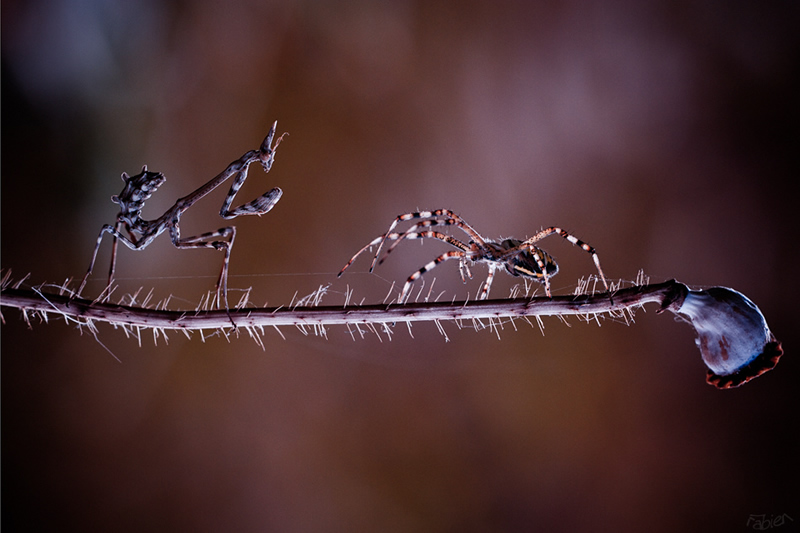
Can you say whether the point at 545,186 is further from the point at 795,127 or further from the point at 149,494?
the point at 149,494

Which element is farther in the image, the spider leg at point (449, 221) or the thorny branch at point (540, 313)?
the spider leg at point (449, 221)

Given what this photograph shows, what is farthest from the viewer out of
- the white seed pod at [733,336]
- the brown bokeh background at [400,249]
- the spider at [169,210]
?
the brown bokeh background at [400,249]

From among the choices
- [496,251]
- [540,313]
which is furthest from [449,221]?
[540,313]

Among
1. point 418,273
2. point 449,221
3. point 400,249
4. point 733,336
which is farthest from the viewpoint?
point 400,249

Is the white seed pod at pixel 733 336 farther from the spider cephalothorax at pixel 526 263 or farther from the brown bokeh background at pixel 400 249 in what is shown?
the brown bokeh background at pixel 400 249

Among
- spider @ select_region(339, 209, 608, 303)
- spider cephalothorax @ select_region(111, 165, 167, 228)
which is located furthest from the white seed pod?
spider cephalothorax @ select_region(111, 165, 167, 228)

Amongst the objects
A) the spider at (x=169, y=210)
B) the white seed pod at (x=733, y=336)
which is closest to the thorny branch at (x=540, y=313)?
the white seed pod at (x=733, y=336)

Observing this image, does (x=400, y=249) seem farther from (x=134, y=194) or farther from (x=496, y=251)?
(x=134, y=194)
